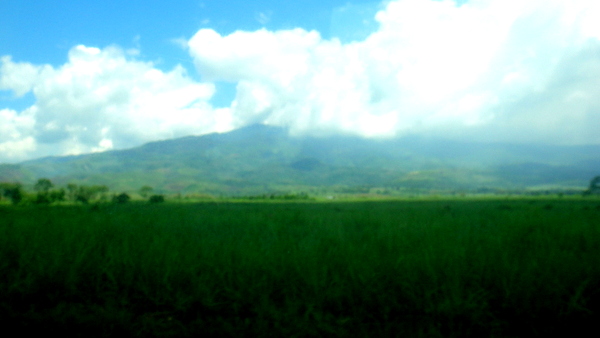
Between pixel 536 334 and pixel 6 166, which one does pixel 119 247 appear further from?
pixel 6 166

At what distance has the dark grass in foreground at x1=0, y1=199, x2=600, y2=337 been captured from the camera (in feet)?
15.4

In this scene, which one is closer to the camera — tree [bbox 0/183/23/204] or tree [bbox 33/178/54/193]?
tree [bbox 0/183/23/204]

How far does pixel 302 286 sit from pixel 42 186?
19.0 metres

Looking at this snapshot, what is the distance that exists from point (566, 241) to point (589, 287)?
2471mm

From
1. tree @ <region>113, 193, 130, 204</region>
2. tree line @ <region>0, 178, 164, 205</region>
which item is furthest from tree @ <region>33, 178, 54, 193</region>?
tree @ <region>113, 193, 130, 204</region>

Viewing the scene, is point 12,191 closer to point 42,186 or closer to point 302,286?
point 42,186

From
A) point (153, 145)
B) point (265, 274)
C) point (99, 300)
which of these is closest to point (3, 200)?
point (99, 300)

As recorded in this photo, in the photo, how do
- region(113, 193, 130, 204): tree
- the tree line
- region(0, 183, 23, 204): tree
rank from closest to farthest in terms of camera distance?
1. region(0, 183, 23, 204): tree
2. the tree line
3. region(113, 193, 130, 204): tree

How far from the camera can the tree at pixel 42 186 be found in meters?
19.4

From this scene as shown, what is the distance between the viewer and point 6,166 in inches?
776

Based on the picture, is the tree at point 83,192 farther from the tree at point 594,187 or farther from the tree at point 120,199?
the tree at point 594,187

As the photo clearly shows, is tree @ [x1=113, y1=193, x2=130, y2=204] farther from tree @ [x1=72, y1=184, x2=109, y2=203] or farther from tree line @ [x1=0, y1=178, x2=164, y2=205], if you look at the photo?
tree @ [x1=72, y1=184, x2=109, y2=203]

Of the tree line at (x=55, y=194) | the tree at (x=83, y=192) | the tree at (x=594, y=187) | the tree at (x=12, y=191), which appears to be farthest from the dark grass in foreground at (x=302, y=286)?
the tree at (x=83, y=192)

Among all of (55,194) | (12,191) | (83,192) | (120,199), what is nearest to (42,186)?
(55,194)
